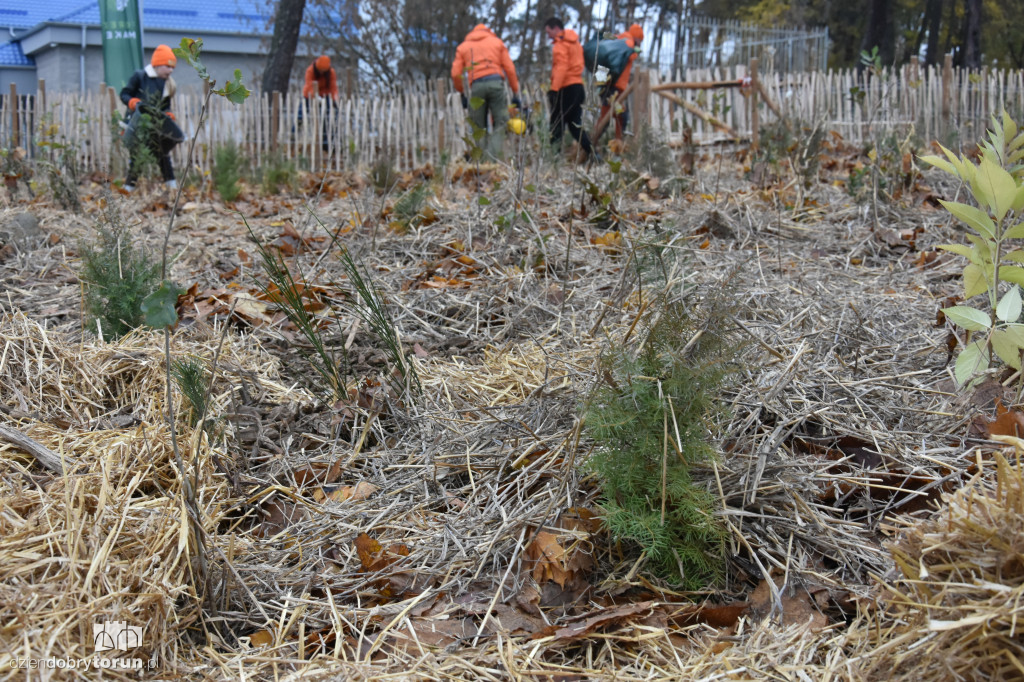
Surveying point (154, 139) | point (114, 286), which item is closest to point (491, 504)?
point (114, 286)

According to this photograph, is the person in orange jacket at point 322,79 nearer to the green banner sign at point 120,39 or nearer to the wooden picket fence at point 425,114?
the wooden picket fence at point 425,114

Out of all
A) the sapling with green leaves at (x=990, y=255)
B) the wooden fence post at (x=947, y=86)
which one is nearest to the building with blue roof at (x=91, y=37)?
the wooden fence post at (x=947, y=86)

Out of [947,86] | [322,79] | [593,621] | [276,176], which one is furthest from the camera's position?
[322,79]

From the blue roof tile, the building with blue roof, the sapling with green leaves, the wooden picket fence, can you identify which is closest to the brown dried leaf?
the sapling with green leaves

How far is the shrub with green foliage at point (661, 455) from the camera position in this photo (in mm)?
1575

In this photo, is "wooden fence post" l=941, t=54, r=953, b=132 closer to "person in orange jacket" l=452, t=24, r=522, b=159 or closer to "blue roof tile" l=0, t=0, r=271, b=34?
"person in orange jacket" l=452, t=24, r=522, b=159

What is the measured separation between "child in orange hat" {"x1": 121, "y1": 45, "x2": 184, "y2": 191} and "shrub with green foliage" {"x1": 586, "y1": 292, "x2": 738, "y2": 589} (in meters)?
6.15

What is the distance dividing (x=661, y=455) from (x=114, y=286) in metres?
Answer: 2.16

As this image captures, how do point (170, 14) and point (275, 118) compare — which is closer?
point (275, 118)

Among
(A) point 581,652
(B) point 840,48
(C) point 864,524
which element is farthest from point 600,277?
(B) point 840,48

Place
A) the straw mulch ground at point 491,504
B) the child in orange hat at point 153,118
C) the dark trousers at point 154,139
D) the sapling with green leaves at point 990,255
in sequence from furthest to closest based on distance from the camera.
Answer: the child in orange hat at point 153,118 → the dark trousers at point 154,139 → the sapling with green leaves at point 990,255 → the straw mulch ground at point 491,504

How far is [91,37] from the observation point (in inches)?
1017

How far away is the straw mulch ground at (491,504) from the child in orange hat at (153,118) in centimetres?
442

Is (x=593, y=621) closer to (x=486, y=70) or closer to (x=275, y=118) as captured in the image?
(x=486, y=70)
